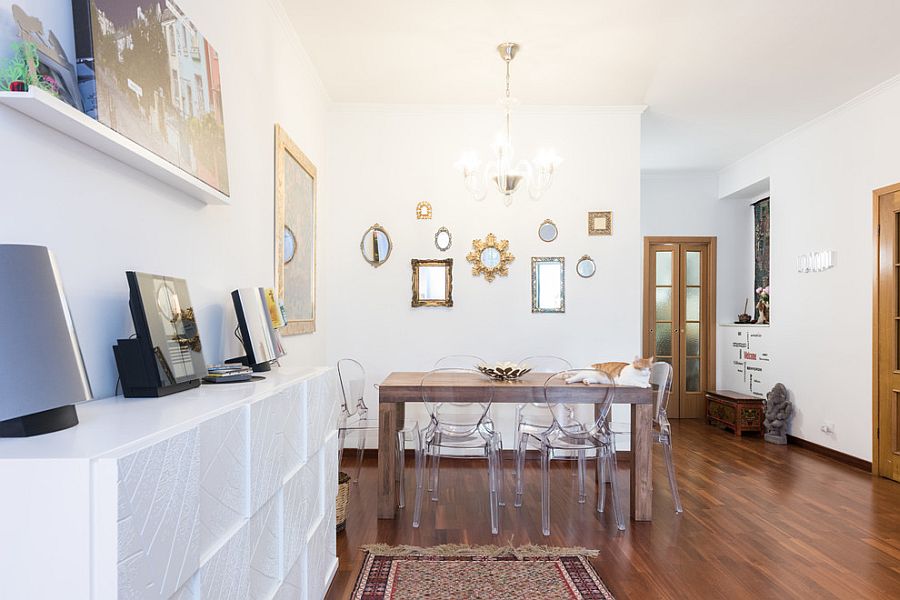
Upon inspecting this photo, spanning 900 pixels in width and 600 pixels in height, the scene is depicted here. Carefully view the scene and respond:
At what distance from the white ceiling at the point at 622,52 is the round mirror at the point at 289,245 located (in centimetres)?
128

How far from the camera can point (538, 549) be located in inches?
115

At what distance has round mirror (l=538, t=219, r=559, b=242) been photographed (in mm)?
5012

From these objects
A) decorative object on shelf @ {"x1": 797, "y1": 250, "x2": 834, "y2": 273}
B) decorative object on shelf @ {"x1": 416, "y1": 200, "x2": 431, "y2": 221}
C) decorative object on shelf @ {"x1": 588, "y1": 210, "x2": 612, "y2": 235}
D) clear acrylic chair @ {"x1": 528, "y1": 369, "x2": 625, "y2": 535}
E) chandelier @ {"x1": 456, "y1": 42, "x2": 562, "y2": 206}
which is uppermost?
chandelier @ {"x1": 456, "y1": 42, "x2": 562, "y2": 206}

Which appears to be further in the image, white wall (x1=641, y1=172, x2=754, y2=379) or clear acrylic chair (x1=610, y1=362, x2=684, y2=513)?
white wall (x1=641, y1=172, x2=754, y2=379)

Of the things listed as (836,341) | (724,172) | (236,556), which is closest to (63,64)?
(236,556)

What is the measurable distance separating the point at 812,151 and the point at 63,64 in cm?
592

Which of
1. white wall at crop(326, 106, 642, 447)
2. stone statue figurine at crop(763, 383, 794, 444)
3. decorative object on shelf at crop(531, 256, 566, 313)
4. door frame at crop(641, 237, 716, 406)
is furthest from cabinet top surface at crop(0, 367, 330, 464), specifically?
door frame at crop(641, 237, 716, 406)

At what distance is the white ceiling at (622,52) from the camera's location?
3.34m

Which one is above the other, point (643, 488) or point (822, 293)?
point (822, 293)

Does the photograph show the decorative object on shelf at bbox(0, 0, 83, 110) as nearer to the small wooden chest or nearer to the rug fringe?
the rug fringe

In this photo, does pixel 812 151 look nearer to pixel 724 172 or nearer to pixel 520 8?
pixel 724 172

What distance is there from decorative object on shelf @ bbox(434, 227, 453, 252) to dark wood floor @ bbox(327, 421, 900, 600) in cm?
183

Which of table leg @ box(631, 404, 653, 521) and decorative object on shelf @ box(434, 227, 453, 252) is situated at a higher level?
decorative object on shelf @ box(434, 227, 453, 252)

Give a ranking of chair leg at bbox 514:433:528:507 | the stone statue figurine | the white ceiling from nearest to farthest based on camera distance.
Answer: the white ceiling, chair leg at bbox 514:433:528:507, the stone statue figurine
